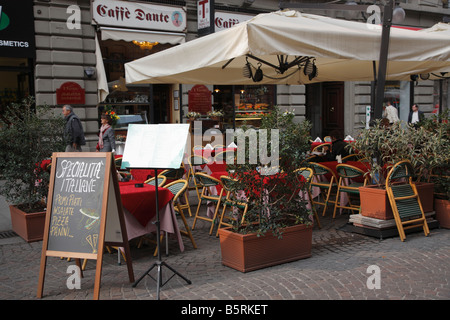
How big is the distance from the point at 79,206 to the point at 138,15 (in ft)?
32.6

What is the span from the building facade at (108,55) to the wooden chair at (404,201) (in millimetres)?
5023

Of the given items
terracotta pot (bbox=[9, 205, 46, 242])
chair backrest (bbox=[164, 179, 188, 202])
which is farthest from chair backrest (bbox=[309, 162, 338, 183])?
terracotta pot (bbox=[9, 205, 46, 242])

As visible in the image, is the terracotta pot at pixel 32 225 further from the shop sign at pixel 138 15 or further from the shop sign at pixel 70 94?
the shop sign at pixel 138 15

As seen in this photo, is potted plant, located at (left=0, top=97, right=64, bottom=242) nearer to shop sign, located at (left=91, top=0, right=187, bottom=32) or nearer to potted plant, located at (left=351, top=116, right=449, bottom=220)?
potted plant, located at (left=351, top=116, right=449, bottom=220)

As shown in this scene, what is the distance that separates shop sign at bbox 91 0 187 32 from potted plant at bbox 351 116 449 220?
8.74 metres

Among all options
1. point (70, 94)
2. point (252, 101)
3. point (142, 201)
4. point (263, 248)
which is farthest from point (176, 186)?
point (252, 101)

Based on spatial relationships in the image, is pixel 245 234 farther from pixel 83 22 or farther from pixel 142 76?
pixel 83 22

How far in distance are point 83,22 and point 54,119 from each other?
21.9 ft

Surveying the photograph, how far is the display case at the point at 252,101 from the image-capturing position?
598 inches

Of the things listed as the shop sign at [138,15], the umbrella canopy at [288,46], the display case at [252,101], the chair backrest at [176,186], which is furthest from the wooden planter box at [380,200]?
the shop sign at [138,15]

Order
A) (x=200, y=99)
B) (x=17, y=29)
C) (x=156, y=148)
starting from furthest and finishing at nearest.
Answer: (x=200, y=99) < (x=17, y=29) < (x=156, y=148)

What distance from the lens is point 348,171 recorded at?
22.6ft

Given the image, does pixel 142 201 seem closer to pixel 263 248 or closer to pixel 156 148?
pixel 156 148

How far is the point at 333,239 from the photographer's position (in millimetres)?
6059
